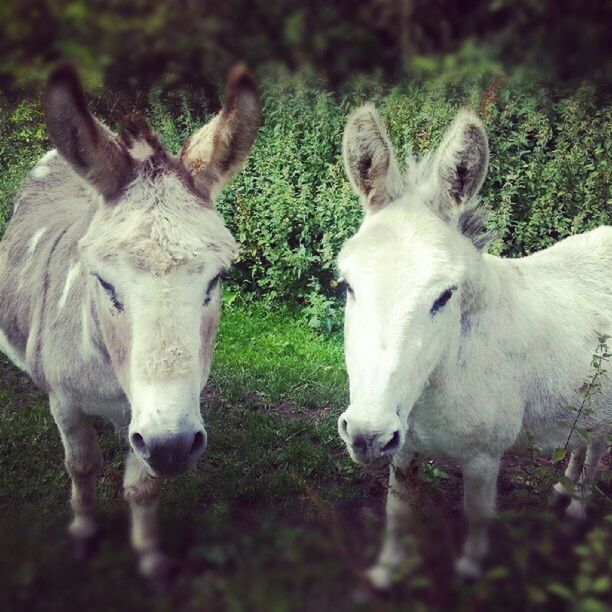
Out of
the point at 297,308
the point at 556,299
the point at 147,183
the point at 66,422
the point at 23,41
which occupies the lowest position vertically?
the point at 297,308

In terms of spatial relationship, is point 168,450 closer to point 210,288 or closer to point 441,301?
point 210,288

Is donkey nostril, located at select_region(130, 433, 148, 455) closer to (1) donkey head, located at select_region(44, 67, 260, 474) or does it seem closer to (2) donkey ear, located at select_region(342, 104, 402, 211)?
(1) donkey head, located at select_region(44, 67, 260, 474)

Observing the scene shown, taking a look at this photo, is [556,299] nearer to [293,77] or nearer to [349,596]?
[349,596]

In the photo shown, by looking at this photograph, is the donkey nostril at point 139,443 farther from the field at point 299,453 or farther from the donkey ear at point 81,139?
the donkey ear at point 81,139

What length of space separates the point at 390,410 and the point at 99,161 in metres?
1.36

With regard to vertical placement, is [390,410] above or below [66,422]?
above

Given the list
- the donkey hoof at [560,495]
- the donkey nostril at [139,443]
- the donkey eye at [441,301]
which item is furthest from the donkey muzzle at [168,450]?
the donkey hoof at [560,495]

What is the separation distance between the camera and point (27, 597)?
749 mm

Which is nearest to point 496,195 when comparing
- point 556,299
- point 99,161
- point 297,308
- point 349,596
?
point 297,308

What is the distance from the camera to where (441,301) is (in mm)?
2172

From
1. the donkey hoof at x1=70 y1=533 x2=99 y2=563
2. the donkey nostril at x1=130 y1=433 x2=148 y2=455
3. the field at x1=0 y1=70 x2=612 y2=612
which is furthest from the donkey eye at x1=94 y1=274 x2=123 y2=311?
the donkey hoof at x1=70 y1=533 x2=99 y2=563

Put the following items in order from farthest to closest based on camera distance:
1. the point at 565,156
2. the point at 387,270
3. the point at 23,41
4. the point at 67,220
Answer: the point at 565,156 < the point at 23,41 < the point at 67,220 < the point at 387,270

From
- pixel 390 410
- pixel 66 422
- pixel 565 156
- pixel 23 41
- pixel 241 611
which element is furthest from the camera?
pixel 565 156

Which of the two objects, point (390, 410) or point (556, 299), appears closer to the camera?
point (390, 410)
